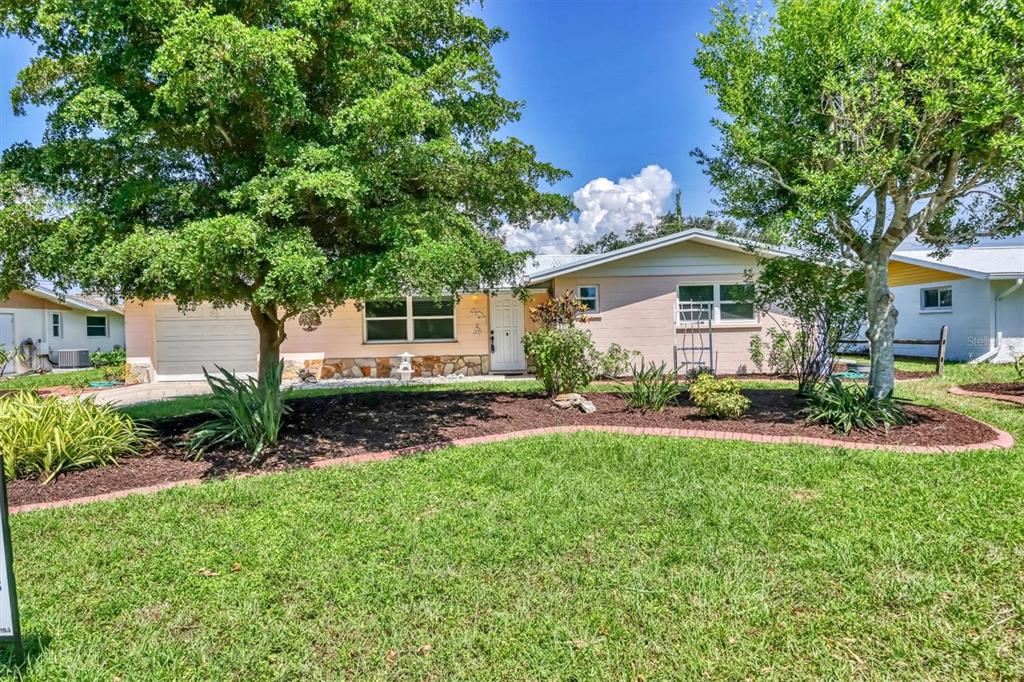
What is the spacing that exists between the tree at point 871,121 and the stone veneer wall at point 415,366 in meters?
8.59

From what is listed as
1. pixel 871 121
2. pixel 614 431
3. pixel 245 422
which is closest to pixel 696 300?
pixel 871 121

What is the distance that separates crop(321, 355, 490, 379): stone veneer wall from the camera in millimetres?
14805

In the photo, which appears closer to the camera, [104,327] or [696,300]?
[696,300]

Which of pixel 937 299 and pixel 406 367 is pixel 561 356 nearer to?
pixel 406 367

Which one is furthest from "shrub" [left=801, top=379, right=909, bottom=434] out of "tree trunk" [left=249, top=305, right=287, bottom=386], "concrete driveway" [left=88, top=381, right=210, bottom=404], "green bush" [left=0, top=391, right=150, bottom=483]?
"concrete driveway" [left=88, top=381, right=210, bottom=404]

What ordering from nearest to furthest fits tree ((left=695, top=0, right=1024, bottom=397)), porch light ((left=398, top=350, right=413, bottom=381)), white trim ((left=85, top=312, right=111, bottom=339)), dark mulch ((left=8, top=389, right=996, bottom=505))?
dark mulch ((left=8, top=389, right=996, bottom=505))
tree ((left=695, top=0, right=1024, bottom=397))
porch light ((left=398, top=350, right=413, bottom=381))
white trim ((left=85, top=312, right=111, bottom=339))

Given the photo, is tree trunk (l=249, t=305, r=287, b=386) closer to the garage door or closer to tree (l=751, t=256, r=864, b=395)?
tree (l=751, t=256, r=864, b=395)

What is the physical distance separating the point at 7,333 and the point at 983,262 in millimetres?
32902

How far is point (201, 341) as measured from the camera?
50.0ft

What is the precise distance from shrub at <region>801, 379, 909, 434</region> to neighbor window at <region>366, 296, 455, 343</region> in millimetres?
9948

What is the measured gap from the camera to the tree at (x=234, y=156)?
16.5 ft

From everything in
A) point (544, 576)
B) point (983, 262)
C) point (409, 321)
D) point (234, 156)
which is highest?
point (234, 156)

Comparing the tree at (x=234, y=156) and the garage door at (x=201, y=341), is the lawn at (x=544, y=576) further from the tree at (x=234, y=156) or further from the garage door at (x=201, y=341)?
the garage door at (x=201, y=341)

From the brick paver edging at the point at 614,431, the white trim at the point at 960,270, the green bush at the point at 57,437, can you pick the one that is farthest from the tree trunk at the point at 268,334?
the white trim at the point at 960,270
